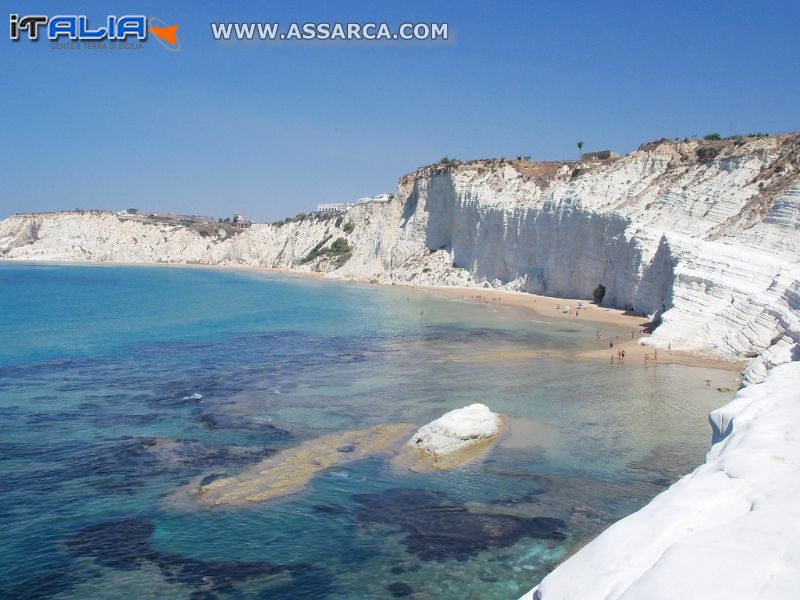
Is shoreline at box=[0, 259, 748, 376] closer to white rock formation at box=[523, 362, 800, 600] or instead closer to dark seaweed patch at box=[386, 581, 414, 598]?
dark seaweed patch at box=[386, 581, 414, 598]

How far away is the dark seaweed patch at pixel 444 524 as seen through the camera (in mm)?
10523

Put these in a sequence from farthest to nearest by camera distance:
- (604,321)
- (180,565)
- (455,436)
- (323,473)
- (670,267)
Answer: (604,321), (670,267), (455,436), (323,473), (180,565)

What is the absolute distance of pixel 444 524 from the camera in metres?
11.3

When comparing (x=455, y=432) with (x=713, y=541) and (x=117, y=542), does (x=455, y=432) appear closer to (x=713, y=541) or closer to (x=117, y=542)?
(x=117, y=542)

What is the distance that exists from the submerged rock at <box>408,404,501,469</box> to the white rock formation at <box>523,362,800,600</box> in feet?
26.2

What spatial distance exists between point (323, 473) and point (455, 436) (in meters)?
3.39

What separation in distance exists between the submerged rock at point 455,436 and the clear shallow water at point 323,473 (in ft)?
1.74

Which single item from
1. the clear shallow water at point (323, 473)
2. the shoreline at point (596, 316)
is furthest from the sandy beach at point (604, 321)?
the clear shallow water at point (323, 473)

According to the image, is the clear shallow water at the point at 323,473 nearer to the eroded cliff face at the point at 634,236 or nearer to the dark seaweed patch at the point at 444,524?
the dark seaweed patch at the point at 444,524

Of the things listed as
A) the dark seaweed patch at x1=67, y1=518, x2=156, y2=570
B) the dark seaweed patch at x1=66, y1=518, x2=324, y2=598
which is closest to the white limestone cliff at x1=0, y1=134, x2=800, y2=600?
the dark seaweed patch at x1=66, y1=518, x2=324, y2=598

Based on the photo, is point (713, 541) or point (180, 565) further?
point (180, 565)

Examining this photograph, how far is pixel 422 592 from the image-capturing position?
920cm

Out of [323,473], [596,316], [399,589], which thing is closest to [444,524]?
[399,589]

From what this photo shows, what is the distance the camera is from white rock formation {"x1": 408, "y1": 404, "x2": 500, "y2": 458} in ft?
49.7
